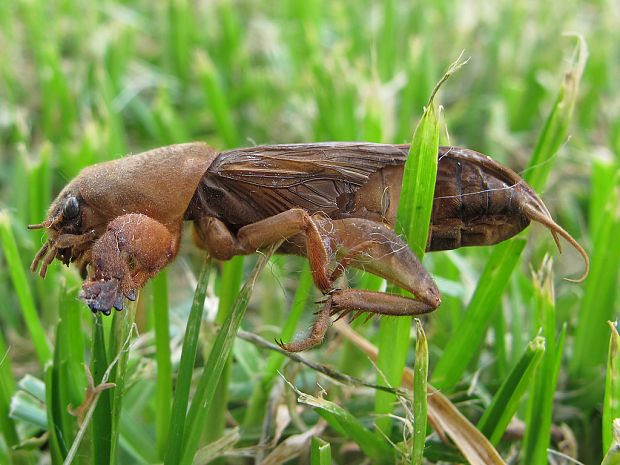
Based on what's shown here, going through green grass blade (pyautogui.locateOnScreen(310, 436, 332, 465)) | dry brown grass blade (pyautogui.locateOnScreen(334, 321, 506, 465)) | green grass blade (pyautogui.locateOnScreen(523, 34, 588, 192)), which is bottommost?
dry brown grass blade (pyautogui.locateOnScreen(334, 321, 506, 465))

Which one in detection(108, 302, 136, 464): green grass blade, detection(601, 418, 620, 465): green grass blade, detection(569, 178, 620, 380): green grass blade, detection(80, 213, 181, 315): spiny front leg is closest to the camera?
detection(601, 418, 620, 465): green grass blade

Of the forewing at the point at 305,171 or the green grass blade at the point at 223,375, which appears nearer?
the green grass blade at the point at 223,375

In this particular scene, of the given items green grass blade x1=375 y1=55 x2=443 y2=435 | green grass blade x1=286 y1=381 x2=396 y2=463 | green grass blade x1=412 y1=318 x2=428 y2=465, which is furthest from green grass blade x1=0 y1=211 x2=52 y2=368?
green grass blade x1=412 y1=318 x2=428 y2=465

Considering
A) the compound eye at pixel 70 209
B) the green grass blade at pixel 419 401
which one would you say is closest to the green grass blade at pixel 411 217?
the green grass blade at pixel 419 401

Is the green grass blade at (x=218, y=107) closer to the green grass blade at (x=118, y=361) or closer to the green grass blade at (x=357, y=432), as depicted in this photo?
the green grass blade at (x=118, y=361)

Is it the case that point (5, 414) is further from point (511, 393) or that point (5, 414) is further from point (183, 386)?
point (511, 393)

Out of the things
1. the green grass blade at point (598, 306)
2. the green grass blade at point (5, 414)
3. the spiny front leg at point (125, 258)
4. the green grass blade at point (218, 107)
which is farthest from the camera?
the green grass blade at point (218, 107)

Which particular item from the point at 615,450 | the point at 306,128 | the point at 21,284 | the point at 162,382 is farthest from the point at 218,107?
the point at 615,450

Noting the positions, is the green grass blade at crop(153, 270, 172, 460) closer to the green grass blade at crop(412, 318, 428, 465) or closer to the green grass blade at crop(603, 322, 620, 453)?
the green grass blade at crop(412, 318, 428, 465)
